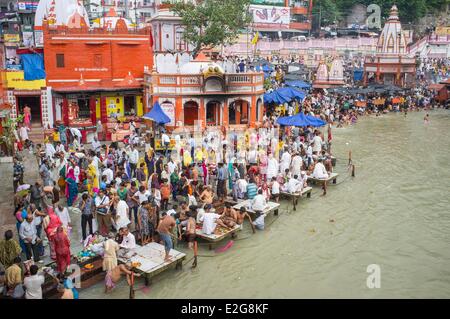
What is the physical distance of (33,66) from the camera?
24734 millimetres

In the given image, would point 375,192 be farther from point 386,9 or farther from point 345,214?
point 386,9

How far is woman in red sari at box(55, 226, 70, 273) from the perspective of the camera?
995cm

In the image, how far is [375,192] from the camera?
17547 millimetres

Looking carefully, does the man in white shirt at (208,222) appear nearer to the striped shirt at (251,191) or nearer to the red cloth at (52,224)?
the striped shirt at (251,191)

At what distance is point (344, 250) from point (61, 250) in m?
7.33

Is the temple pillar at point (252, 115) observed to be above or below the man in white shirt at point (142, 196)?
above

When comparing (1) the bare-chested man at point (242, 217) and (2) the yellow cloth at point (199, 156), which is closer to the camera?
(1) the bare-chested man at point (242, 217)

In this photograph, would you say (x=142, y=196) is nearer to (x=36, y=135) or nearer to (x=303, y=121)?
(x=303, y=121)

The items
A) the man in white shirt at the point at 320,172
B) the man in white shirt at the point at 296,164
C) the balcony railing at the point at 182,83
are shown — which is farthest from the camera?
the balcony railing at the point at 182,83

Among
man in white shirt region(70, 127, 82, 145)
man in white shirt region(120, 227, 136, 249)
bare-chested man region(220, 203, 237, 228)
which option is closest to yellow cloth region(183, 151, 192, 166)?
bare-chested man region(220, 203, 237, 228)

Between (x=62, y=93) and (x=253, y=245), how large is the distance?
16.8 meters

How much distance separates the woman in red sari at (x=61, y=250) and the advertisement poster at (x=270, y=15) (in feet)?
237

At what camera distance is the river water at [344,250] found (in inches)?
418

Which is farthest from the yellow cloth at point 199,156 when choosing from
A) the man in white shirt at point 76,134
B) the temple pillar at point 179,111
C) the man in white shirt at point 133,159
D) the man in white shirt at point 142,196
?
the temple pillar at point 179,111
